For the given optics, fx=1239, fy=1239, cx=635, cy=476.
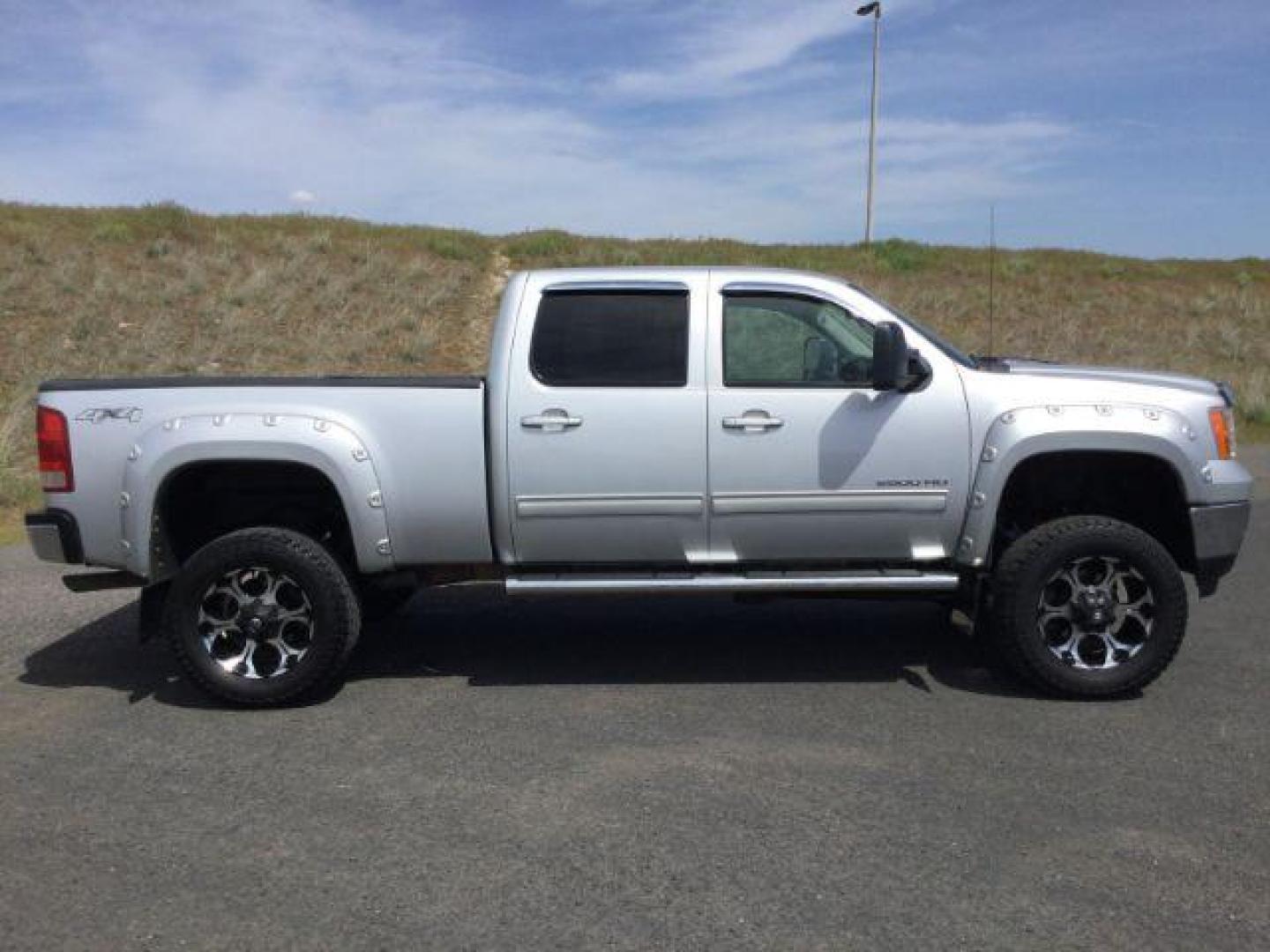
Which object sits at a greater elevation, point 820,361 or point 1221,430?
point 820,361

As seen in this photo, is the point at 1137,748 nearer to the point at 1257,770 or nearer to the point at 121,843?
the point at 1257,770

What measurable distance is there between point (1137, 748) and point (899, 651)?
165cm

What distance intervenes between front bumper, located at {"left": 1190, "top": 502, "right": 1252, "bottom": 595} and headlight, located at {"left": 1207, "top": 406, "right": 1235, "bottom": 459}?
0.79ft

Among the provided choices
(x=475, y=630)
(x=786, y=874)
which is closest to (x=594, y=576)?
(x=475, y=630)

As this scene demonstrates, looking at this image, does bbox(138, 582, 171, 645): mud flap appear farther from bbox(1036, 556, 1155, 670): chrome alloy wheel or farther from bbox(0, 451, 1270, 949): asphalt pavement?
bbox(1036, 556, 1155, 670): chrome alloy wheel

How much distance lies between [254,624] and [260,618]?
0.04 metres

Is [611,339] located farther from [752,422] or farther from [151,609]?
[151,609]

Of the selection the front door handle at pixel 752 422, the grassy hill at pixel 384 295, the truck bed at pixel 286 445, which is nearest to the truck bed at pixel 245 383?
the truck bed at pixel 286 445

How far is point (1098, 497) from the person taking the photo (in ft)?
20.2

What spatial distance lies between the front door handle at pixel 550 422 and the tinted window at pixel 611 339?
0.18 metres

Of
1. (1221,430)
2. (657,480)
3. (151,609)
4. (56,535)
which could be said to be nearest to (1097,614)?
(1221,430)

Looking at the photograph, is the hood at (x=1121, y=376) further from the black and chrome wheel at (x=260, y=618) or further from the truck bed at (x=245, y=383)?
the black and chrome wheel at (x=260, y=618)

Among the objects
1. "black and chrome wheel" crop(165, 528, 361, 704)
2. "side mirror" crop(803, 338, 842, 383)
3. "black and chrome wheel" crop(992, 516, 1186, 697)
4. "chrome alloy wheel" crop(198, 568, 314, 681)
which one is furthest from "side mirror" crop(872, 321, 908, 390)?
"chrome alloy wheel" crop(198, 568, 314, 681)

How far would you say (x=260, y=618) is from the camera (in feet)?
18.8
